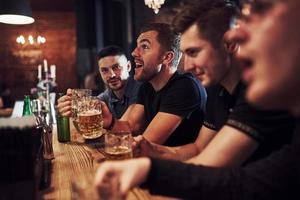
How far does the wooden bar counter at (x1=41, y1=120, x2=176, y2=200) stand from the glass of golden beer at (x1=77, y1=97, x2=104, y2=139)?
8 cm

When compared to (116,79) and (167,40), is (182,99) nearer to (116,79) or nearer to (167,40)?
(167,40)

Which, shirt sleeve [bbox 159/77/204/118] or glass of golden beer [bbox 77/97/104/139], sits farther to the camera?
shirt sleeve [bbox 159/77/204/118]

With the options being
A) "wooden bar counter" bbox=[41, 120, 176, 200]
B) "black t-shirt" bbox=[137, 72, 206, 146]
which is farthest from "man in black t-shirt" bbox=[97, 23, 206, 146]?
"wooden bar counter" bbox=[41, 120, 176, 200]

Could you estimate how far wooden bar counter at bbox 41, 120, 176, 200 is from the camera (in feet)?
3.47

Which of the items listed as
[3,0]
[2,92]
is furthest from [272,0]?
[2,92]

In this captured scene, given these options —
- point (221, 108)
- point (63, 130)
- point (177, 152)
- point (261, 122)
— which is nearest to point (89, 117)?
point (63, 130)

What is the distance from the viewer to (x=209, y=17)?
1340 millimetres

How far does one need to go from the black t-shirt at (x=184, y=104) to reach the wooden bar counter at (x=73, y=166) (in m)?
0.43

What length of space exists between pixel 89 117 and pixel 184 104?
555 mm

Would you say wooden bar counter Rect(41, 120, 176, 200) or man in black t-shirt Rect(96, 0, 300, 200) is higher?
man in black t-shirt Rect(96, 0, 300, 200)

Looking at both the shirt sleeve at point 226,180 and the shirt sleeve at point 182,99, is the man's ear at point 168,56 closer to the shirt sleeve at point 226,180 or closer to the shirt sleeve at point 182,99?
the shirt sleeve at point 182,99

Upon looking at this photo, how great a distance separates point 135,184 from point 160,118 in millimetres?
1076

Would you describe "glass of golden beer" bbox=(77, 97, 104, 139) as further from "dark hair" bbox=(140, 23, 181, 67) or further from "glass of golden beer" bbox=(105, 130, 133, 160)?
"dark hair" bbox=(140, 23, 181, 67)

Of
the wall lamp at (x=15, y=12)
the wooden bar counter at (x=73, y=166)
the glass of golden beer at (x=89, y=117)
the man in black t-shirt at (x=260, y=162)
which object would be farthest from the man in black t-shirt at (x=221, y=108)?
the wall lamp at (x=15, y=12)
